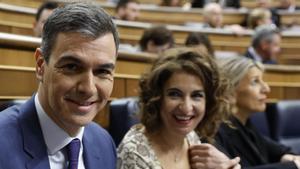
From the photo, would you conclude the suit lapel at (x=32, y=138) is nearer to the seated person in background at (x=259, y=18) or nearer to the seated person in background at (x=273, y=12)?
the seated person in background at (x=259, y=18)

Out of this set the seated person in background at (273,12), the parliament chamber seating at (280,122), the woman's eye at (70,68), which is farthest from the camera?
the seated person in background at (273,12)

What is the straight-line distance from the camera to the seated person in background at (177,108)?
0.96 m

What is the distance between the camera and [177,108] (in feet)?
3.18

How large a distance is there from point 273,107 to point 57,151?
1131 mm

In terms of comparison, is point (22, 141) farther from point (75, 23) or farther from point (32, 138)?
point (75, 23)

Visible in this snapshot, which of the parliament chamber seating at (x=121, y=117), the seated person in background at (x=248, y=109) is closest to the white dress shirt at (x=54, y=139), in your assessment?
the parliament chamber seating at (x=121, y=117)

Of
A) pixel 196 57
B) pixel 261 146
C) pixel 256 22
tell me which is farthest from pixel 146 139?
pixel 256 22

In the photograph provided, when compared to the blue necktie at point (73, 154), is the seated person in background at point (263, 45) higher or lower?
lower

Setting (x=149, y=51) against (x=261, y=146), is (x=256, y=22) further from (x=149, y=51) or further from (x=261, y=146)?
(x=261, y=146)

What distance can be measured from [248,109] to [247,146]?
11 cm

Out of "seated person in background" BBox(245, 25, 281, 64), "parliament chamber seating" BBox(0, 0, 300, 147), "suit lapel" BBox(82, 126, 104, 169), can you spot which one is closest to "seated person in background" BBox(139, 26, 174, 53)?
"parliament chamber seating" BBox(0, 0, 300, 147)

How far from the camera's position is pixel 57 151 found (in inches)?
23.4

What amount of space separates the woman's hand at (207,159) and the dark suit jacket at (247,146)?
6.5 inches

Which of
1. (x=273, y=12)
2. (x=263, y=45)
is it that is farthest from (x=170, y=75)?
(x=273, y=12)
